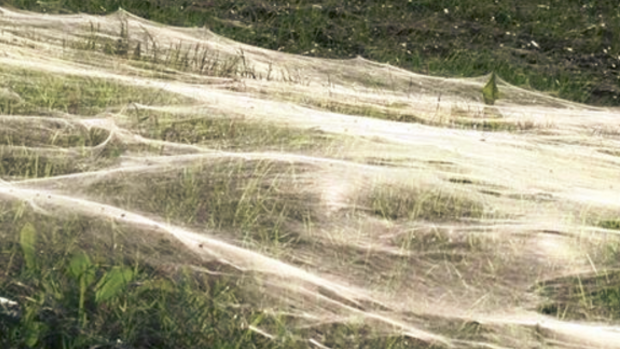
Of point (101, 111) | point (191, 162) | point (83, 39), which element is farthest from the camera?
point (83, 39)

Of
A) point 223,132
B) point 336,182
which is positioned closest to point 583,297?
point 336,182

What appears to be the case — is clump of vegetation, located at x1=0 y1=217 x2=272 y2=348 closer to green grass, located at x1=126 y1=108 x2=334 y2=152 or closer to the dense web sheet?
the dense web sheet

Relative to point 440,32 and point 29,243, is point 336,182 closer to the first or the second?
point 29,243

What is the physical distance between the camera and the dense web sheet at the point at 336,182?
133 inches

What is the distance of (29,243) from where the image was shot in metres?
3.34

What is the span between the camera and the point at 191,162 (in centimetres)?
413

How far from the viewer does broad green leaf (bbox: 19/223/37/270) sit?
329 centimetres

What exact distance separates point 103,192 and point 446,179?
1.21 m

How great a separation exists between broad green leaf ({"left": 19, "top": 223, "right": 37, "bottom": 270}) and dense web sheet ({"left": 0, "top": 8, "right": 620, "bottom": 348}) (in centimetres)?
13

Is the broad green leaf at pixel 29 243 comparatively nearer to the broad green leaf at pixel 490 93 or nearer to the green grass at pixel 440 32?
the broad green leaf at pixel 490 93

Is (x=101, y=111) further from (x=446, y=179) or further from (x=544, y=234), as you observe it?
(x=544, y=234)

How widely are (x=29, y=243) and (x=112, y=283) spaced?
0.96 ft

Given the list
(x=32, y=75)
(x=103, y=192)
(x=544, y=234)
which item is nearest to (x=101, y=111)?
(x=32, y=75)

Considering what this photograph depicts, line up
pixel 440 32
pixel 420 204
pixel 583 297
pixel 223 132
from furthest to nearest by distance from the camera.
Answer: pixel 440 32 < pixel 223 132 < pixel 420 204 < pixel 583 297
